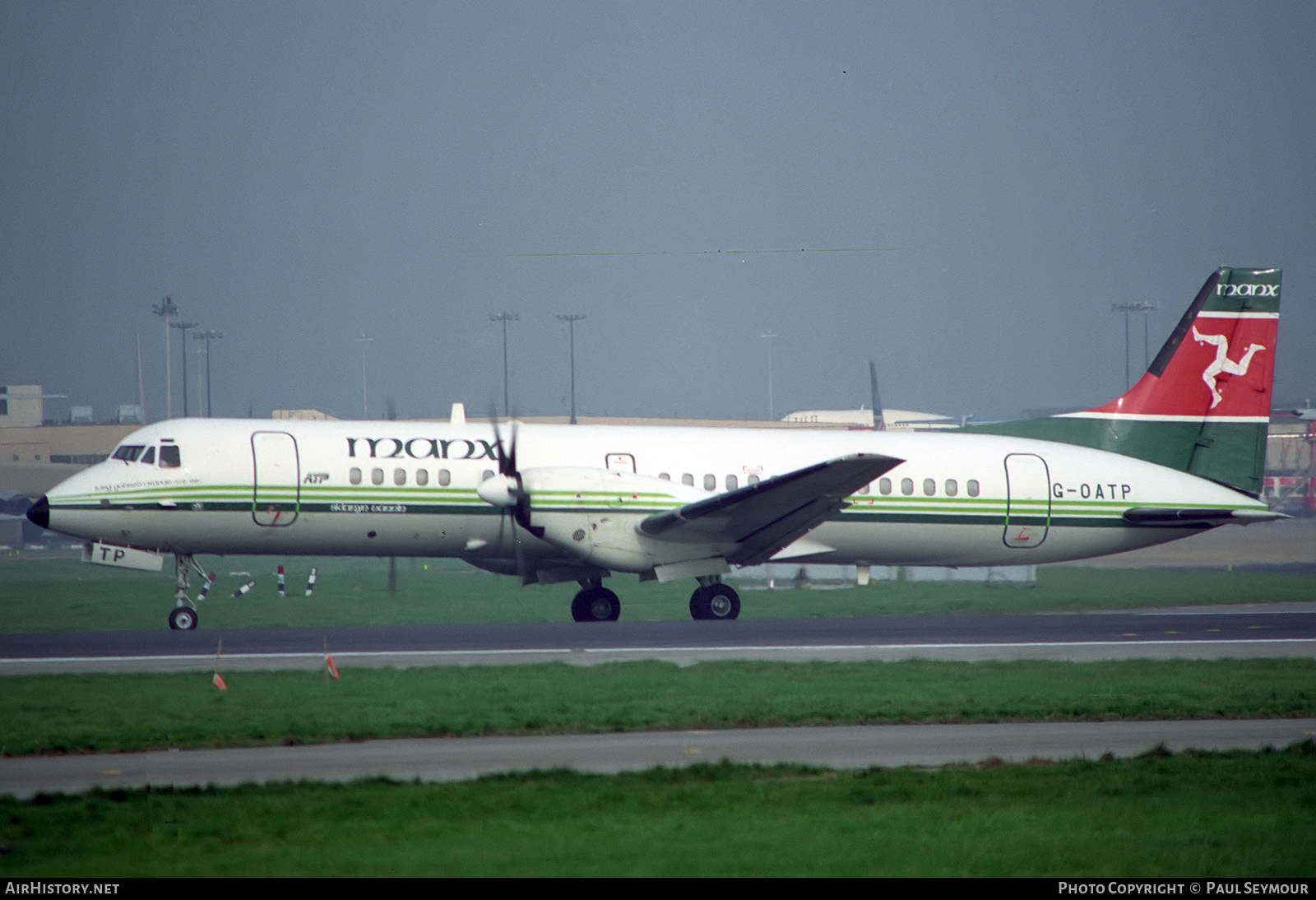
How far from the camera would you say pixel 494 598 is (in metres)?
31.1

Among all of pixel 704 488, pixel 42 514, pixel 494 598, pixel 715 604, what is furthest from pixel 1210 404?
pixel 42 514

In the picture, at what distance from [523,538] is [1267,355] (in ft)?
51.9

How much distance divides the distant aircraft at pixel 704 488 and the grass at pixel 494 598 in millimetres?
3939

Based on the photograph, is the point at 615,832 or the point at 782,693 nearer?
the point at 615,832

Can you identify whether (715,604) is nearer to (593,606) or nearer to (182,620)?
(593,606)

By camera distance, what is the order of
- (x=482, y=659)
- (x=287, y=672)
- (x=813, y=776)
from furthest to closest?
(x=482, y=659) < (x=287, y=672) < (x=813, y=776)

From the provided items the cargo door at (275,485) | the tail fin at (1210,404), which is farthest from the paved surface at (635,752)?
the tail fin at (1210,404)

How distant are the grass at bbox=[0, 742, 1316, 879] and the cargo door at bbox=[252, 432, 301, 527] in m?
13.3

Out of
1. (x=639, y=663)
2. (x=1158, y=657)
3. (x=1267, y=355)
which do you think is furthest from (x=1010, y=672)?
(x=1267, y=355)

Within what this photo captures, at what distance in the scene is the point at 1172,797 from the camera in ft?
32.8

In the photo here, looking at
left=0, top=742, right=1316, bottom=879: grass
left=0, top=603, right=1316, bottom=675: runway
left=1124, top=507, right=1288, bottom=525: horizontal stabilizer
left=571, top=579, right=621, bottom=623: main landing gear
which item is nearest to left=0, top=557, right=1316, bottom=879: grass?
left=0, top=742, right=1316, bottom=879: grass

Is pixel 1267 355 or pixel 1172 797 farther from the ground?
pixel 1267 355

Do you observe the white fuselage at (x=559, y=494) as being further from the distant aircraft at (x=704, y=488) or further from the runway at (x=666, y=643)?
the runway at (x=666, y=643)
